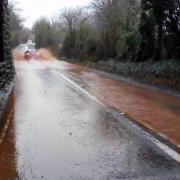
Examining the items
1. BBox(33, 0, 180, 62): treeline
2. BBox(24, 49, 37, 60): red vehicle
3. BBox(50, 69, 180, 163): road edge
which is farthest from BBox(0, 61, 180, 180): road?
BBox(24, 49, 37, 60): red vehicle

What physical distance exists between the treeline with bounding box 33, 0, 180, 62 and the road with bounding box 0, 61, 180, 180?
32.6 ft

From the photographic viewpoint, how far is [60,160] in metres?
7.94

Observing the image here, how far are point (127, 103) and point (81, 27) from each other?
34.0 m

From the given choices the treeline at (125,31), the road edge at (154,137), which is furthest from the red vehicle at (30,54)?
the road edge at (154,137)

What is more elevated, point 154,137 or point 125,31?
point 125,31

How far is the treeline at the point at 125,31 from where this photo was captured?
22.8 m

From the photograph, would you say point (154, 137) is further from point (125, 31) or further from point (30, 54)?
point (30, 54)

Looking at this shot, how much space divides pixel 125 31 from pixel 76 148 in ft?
77.6

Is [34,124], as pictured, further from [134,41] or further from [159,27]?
[134,41]

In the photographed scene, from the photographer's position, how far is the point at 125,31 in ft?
104

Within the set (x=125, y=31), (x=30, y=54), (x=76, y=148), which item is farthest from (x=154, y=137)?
(x=30, y=54)

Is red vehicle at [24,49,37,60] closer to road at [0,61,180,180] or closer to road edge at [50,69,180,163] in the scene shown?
road at [0,61,180,180]

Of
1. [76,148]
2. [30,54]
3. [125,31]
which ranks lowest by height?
[30,54]

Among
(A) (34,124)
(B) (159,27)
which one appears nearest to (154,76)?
(B) (159,27)
